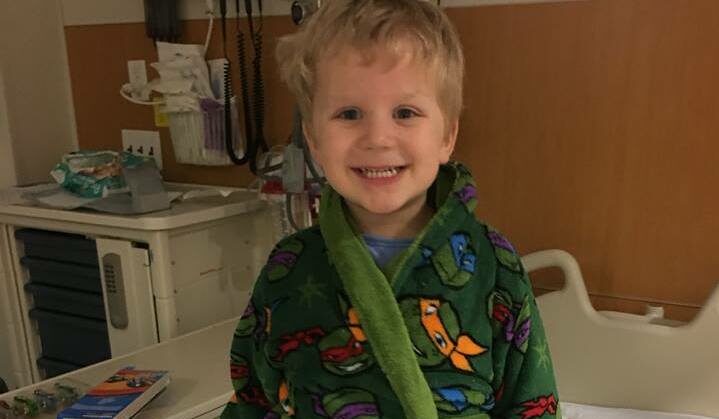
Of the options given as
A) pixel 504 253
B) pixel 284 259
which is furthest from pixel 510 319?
pixel 284 259

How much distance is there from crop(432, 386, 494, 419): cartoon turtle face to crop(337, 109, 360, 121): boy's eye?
0.35 meters

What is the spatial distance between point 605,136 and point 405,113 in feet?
2.24

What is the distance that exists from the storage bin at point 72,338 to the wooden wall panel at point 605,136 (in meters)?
1.02

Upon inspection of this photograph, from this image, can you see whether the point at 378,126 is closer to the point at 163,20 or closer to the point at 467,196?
the point at 467,196

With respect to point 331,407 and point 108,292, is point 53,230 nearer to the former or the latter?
point 108,292

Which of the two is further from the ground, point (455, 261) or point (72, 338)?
point (455, 261)

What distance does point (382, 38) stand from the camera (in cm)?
81

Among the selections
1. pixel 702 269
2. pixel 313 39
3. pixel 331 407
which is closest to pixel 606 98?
pixel 702 269

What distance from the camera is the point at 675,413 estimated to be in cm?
126

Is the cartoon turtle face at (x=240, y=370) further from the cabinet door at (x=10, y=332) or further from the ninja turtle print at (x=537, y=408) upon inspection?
the cabinet door at (x=10, y=332)

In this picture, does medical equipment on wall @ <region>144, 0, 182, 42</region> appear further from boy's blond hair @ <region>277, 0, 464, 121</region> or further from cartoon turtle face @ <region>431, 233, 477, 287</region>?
cartoon turtle face @ <region>431, 233, 477, 287</region>

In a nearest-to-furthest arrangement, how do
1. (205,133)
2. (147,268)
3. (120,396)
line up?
(120,396) < (147,268) < (205,133)

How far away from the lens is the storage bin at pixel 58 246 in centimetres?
171

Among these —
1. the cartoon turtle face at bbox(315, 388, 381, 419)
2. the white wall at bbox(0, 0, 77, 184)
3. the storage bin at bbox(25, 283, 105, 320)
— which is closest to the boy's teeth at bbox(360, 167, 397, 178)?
the cartoon turtle face at bbox(315, 388, 381, 419)
